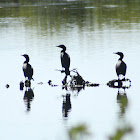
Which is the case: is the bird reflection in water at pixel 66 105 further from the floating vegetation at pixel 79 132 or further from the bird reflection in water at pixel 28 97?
the floating vegetation at pixel 79 132

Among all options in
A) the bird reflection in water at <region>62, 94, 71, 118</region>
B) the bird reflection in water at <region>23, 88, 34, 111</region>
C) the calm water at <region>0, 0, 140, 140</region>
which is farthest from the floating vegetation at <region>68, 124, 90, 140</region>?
the bird reflection in water at <region>23, 88, 34, 111</region>

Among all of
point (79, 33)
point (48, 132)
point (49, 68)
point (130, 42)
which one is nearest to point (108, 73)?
point (49, 68)

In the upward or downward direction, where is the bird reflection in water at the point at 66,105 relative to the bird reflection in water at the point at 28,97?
upward

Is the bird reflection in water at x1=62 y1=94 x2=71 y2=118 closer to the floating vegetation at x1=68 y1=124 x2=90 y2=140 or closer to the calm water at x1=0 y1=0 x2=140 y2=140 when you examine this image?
the calm water at x1=0 y1=0 x2=140 y2=140

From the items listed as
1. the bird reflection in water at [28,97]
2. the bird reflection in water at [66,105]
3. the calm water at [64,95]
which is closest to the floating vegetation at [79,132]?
the calm water at [64,95]

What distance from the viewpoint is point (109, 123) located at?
9.67 metres

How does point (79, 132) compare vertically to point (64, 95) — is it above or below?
above

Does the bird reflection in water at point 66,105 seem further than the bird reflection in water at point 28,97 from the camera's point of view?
No

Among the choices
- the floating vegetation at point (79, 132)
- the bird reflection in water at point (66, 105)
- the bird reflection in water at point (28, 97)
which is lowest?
the bird reflection in water at point (28, 97)

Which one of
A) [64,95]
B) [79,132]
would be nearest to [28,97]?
[64,95]

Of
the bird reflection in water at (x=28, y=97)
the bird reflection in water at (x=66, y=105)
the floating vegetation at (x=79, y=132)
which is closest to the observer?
the floating vegetation at (x=79, y=132)

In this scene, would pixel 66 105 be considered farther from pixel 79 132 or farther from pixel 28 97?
pixel 79 132

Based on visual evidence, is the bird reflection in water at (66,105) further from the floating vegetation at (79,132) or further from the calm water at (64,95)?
the floating vegetation at (79,132)

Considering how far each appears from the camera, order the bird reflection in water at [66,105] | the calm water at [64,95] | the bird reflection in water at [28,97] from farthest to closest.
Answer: the bird reflection in water at [28,97], the bird reflection in water at [66,105], the calm water at [64,95]
